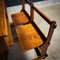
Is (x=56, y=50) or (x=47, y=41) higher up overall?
(x=47, y=41)

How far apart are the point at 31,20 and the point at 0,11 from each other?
580 mm

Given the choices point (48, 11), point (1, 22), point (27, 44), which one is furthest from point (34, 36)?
point (48, 11)

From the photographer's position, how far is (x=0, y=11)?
3.67ft

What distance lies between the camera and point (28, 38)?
1.33 metres

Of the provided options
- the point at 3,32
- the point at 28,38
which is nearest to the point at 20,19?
the point at 28,38

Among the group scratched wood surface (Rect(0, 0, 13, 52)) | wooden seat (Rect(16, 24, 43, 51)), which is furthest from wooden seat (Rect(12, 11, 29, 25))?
scratched wood surface (Rect(0, 0, 13, 52))

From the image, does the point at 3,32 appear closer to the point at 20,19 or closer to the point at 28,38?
the point at 28,38

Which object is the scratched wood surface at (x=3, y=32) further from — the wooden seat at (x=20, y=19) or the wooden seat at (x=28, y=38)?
the wooden seat at (x=20, y=19)

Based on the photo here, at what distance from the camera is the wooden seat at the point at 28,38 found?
1.22 meters

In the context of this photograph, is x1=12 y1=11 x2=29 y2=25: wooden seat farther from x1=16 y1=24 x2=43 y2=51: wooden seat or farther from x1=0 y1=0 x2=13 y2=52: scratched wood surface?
x1=0 y1=0 x2=13 y2=52: scratched wood surface

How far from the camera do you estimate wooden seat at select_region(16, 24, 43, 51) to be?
47.9 inches

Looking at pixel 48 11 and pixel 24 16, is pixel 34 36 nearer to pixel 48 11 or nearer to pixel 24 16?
pixel 24 16

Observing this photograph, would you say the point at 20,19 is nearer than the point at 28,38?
No

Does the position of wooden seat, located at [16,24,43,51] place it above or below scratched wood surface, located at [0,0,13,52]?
below
